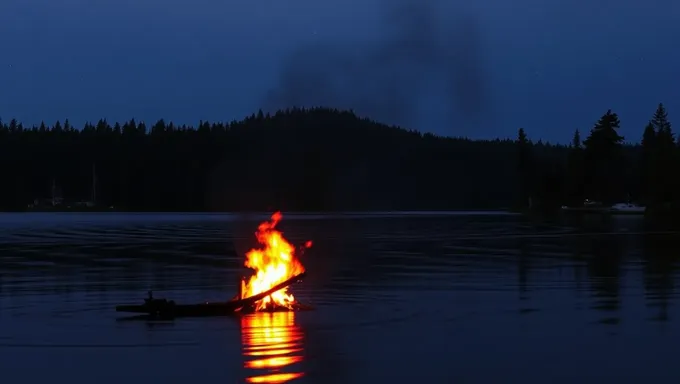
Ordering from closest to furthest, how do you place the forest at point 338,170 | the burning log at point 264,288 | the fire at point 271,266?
the burning log at point 264,288 < the fire at point 271,266 < the forest at point 338,170

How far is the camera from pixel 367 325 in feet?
66.7

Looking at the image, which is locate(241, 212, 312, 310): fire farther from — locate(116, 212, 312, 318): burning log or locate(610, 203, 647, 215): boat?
locate(610, 203, 647, 215): boat

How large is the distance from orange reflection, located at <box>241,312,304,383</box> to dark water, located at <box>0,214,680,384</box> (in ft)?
0.16

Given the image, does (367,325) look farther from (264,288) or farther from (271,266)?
(264,288)

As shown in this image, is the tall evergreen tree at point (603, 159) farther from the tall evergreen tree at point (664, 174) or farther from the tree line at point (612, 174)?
the tall evergreen tree at point (664, 174)

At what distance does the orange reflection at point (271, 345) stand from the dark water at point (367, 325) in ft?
0.16

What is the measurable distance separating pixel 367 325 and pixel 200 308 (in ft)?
13.7

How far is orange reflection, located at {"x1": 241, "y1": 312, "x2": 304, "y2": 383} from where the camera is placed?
47.8ft

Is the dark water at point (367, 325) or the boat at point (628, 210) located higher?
the boat at point (628, 210)

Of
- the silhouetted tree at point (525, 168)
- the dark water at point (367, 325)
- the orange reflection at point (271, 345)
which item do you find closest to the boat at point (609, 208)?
the silhouetted tree at point (525, 168)

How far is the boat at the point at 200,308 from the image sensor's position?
21.3 metres

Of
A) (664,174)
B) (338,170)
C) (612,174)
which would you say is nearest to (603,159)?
(612,174)

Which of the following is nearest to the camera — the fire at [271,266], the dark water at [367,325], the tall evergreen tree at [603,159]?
the dark water at [367,325]

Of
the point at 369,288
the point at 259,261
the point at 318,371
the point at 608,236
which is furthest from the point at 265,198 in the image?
the point at 608,236
